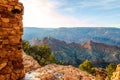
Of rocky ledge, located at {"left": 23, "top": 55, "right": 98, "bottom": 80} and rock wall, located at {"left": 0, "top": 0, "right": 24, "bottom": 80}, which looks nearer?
rock wall, located at {"left": 0, "top": 0, "right": 24, "bottom": 80}

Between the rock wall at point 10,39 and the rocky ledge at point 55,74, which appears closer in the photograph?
the rock wall at point 10,39

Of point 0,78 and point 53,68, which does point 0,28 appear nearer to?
point 0,78

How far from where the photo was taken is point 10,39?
41.5 ft

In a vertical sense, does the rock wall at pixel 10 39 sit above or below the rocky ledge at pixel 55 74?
above

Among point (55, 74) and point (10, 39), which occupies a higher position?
point (10, 39)

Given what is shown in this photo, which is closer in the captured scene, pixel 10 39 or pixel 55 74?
pixel 10 39

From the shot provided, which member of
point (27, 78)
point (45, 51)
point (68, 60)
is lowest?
point (68, 60)

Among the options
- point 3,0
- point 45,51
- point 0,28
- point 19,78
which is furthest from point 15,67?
point 45,51

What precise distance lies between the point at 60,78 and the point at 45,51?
145 ft

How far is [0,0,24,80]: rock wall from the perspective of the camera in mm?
12289

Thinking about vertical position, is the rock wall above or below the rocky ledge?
above

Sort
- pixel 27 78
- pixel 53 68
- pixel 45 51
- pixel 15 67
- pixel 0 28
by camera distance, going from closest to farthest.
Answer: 1. pixel 0 28
2. pixel 15 67
3. pixel 27 78
4. pixel 53 68
5. pixel 45 51

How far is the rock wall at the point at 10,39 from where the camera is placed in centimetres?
1229

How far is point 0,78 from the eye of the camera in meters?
12.1
